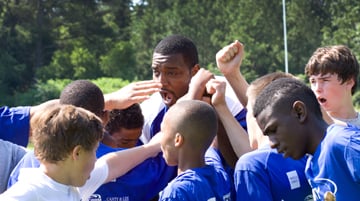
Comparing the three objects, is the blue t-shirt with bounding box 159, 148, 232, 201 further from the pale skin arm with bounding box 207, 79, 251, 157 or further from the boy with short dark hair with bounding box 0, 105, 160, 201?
the boy with short dark hair with bounding box 0, 105, 160, 201

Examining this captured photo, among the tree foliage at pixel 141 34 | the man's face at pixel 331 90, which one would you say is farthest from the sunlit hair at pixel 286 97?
the tree foliage at pixel 141 34

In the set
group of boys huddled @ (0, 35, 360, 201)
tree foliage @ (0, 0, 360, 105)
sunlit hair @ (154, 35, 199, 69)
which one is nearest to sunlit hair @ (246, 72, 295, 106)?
group of boys huddled @ (0, 35, 360, 201)

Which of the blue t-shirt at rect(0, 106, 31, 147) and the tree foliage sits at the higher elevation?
the blue t-shirt at rect(0, 106, 31, 147)

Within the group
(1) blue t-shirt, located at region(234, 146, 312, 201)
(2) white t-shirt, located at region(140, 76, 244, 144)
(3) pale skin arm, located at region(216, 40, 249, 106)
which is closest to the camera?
(1) blue t-shirt, located at region(234, 146, 312, 201)

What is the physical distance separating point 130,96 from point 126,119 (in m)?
0.28

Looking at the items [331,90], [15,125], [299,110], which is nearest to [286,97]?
[299,110]

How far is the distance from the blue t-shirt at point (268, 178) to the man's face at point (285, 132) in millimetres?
271

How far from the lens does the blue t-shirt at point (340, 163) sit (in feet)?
8.43

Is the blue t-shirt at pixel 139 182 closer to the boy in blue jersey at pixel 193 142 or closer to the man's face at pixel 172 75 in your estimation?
the boy in blue jersey at pixel 193 142

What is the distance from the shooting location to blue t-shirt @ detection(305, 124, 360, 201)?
8.43 ft

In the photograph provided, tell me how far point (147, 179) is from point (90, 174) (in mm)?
415

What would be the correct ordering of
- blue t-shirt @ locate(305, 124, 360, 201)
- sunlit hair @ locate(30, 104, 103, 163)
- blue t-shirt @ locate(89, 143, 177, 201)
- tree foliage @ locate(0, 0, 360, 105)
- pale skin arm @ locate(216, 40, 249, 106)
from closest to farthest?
blue t-shirt @ locate(305, 124, 360, 201)
sunlit hair @ locate(30, 104, 103, 163)
blue t-shirt @ locate(89, 143, 177, 201)
pale skin arm @ locate(216, 40, 249, 106)
tree foliage @ locate(0, 0, 360, 105)

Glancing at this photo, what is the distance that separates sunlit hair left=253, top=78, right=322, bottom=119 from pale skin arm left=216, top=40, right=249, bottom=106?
80 cm

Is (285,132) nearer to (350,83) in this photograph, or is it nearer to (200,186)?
(200,186)
